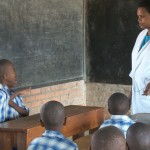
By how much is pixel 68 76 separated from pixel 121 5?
1201 millimetres

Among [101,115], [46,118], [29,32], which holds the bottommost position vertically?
[101,115]

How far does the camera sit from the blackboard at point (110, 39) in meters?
5.80

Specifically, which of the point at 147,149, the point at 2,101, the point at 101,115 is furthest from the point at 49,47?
the point at 147,149

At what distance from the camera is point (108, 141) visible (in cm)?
167

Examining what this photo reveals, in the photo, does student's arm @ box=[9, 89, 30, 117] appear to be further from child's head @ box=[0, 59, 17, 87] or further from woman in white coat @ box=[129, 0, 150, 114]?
woman in white coat @ box=[129, 0, 150, 114]

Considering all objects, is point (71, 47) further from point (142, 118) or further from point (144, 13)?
point (142, 118)

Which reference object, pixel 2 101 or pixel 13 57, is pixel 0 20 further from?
pixel 2 101

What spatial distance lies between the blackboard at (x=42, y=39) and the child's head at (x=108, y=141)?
117 inches

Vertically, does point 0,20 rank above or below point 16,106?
above

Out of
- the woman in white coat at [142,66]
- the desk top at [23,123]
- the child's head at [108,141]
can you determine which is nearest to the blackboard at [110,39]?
the desk top at [23,123]

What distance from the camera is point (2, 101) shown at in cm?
358

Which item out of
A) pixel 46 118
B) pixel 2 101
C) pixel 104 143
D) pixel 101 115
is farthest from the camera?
pixel 101 115

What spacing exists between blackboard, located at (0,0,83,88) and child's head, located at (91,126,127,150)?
297 centimetres

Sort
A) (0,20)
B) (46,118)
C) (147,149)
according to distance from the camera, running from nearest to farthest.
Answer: (147,149), (46,118), (0,20)
